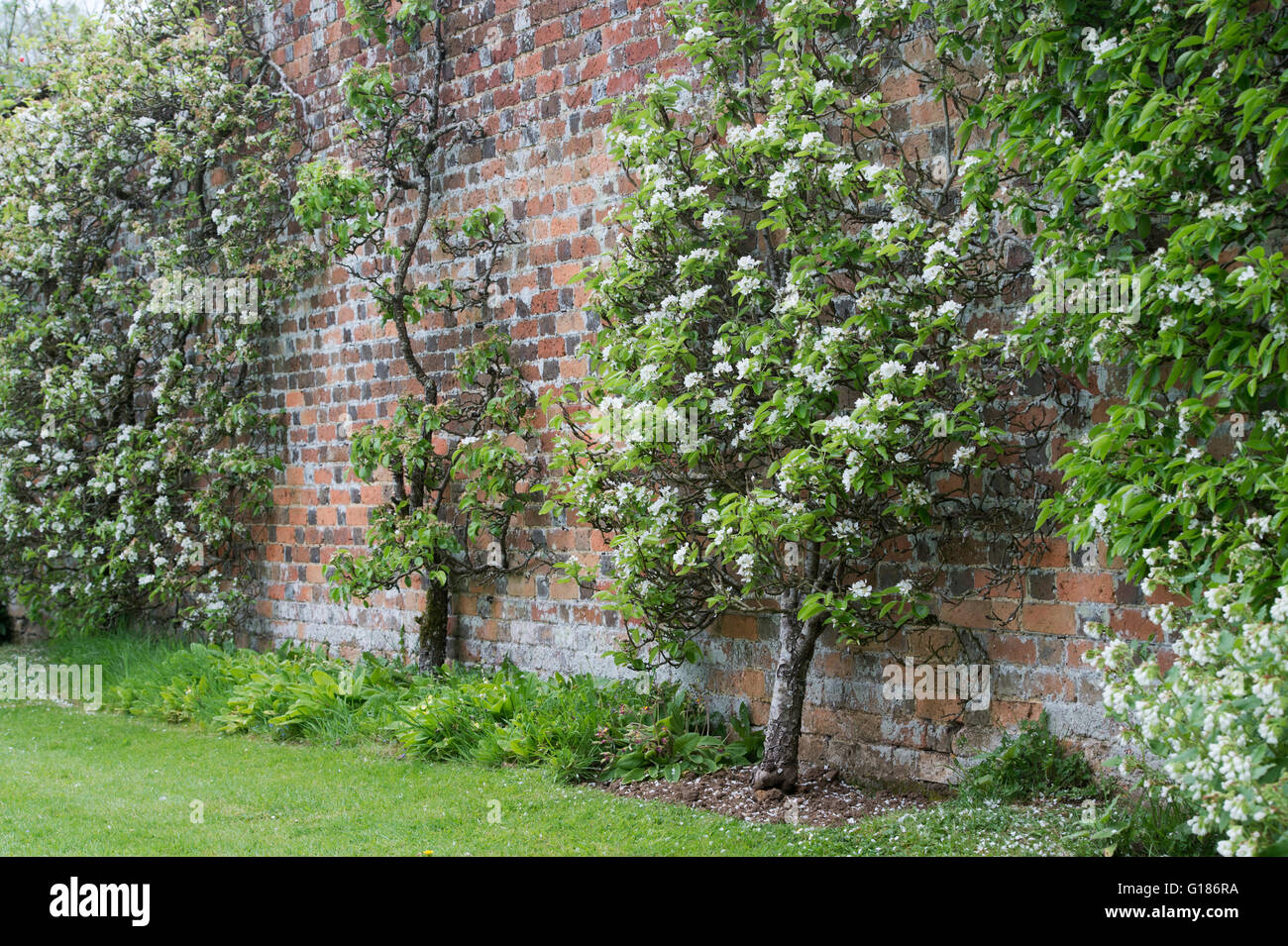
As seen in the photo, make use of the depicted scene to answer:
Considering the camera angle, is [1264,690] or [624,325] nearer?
[1264,690]

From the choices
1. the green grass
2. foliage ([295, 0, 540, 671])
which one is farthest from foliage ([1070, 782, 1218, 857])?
foliage ([295, 0, 540, 671])

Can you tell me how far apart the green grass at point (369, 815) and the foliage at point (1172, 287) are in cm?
82

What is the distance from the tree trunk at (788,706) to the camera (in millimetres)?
4953

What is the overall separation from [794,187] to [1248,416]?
191 cm

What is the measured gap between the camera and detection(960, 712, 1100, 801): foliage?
4361mm

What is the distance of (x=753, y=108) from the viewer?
18.2 feet

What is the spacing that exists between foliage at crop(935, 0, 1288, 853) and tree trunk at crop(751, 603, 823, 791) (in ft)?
4.34

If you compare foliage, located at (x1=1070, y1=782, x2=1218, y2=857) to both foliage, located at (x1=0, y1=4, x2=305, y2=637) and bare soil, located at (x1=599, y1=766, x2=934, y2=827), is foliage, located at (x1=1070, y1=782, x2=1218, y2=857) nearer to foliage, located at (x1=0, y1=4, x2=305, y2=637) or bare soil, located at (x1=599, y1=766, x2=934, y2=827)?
bare soil, located at (x1=599, y1=766, x2=934, y2=827)

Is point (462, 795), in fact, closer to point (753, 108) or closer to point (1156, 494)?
point (1156, 494)

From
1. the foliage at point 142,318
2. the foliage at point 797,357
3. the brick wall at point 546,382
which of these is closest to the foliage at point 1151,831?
the brick wall at point 546,382

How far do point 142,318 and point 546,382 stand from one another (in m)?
4.28

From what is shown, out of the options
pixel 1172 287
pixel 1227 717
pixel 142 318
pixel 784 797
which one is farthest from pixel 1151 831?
pixel 142 318

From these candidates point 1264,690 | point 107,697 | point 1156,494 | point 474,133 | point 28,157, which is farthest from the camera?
point 28,157

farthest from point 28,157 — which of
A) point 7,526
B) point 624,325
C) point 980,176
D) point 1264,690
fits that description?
point 1264,690
